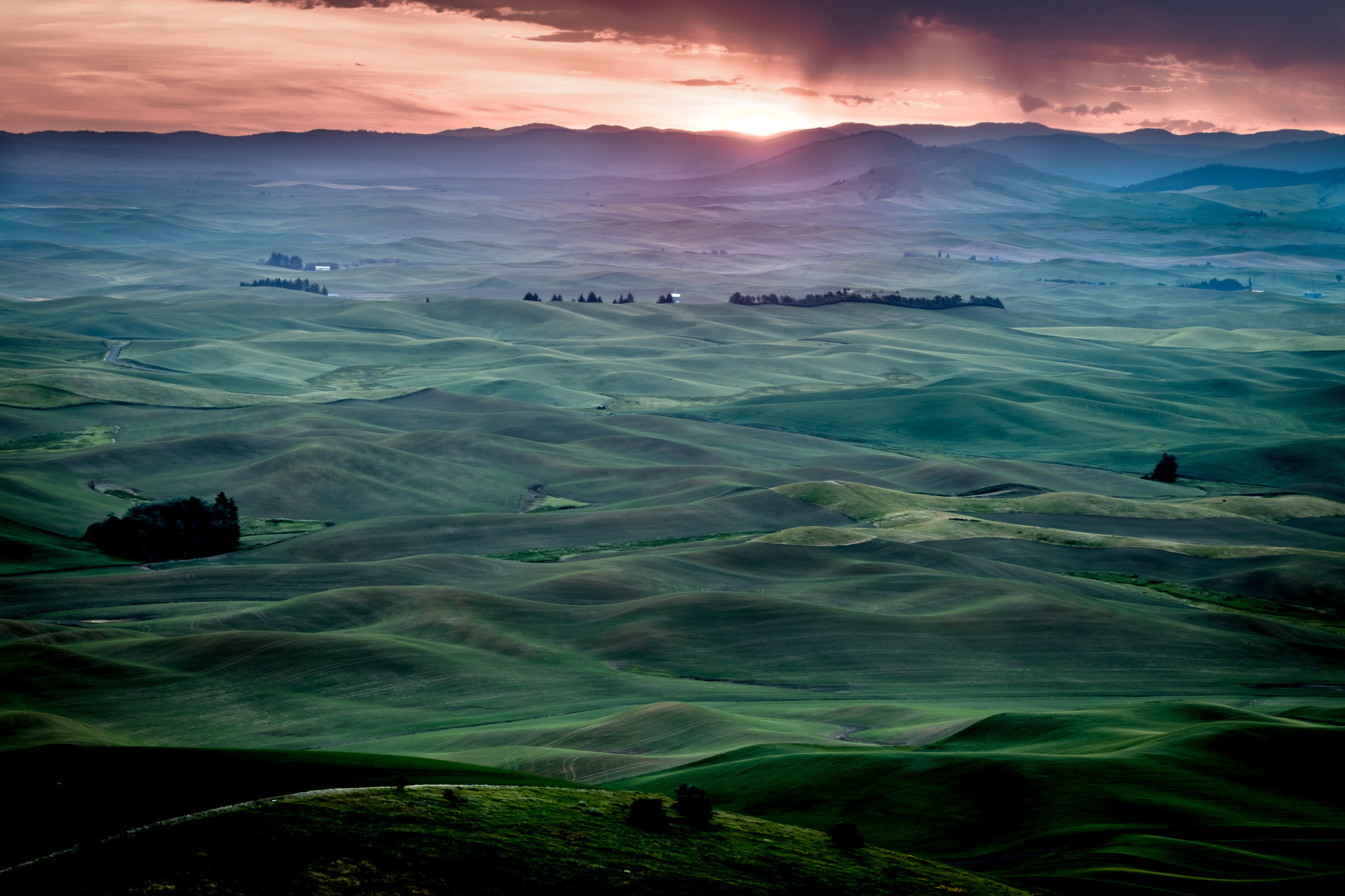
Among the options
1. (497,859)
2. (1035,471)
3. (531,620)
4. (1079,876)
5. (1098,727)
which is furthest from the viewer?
(1035,471)

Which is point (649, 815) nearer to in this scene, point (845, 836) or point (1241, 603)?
point (845, 836)

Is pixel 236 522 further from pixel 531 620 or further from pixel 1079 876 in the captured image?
pixel 1079 876

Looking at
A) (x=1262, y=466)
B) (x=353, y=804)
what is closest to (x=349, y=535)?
(x=353, y=804)

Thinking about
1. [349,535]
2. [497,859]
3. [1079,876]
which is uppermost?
[497,859]

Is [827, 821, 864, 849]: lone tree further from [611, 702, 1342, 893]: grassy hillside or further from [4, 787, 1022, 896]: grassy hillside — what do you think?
[611, 702, 1342, 893]: grassy hillside

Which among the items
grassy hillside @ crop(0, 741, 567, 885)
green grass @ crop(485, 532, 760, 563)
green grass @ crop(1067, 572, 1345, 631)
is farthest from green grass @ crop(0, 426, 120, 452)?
grassy hillside @ crop(0, 741, 567, 885)

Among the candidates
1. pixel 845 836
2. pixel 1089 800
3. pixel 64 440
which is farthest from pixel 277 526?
pixel 845 836

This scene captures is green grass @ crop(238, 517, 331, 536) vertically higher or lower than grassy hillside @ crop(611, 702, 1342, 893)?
lower
